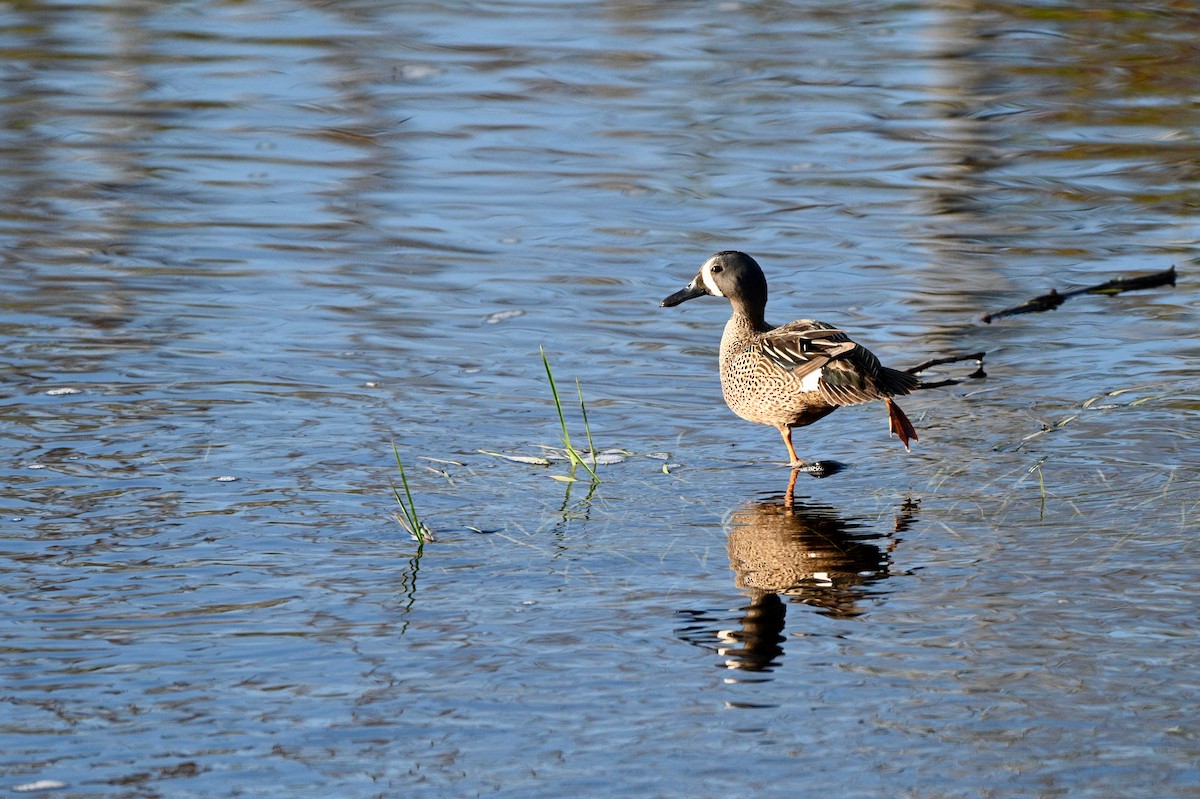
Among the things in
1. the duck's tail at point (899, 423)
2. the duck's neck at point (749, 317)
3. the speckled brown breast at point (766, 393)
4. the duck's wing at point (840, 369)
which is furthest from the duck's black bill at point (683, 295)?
the duck's tail at point (899, 423)

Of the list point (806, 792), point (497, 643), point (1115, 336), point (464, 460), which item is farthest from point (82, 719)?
point (1115, 336)

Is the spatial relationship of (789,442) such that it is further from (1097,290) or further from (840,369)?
(1097,290)

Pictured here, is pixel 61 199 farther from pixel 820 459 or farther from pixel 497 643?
pixel 497 643

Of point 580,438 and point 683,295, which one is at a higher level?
point 683,295

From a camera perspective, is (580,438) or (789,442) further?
(580,438)

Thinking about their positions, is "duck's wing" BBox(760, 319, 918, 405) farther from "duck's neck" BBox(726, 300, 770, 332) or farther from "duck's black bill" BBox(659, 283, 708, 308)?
"duck's black bill" BBox(659, 283, 708, 308)

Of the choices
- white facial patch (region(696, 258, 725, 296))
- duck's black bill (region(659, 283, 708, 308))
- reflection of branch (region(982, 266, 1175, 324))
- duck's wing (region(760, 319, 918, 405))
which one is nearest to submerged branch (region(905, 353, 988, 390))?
duck's wing (region(760, 319, 918, 405))

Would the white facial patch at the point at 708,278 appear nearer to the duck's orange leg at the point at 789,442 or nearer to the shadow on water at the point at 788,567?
the duck's orange leg at the point at 789,442

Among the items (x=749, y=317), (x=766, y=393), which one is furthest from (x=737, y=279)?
(x=766, y=393)

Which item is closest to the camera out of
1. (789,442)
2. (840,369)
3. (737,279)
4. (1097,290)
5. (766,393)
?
(840,369)

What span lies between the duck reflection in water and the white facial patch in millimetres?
1368

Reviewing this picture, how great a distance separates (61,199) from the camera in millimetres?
11391

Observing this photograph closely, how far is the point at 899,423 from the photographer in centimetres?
A: 683

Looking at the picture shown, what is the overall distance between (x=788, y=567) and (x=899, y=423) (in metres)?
1.23
